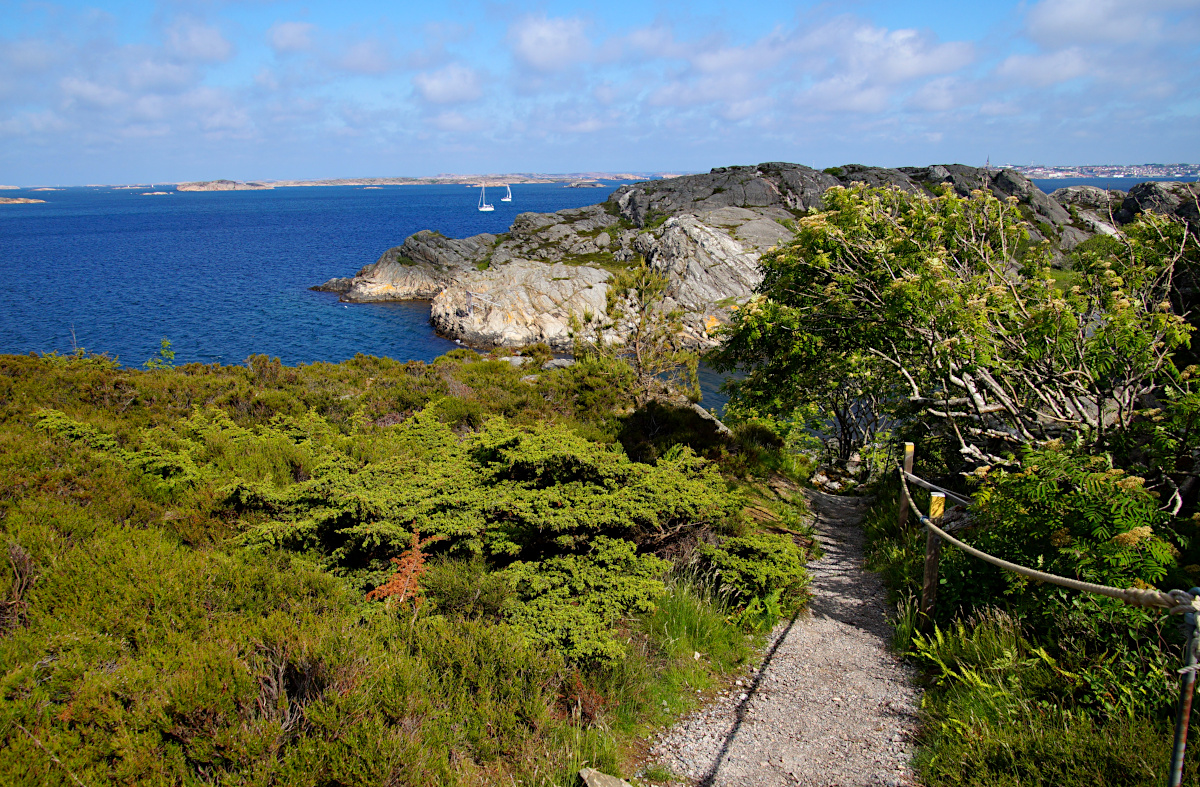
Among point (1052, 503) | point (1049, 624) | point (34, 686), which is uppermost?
point (1052, 503)

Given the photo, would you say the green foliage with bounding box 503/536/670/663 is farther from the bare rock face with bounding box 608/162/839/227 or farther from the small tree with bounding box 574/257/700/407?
the bare rock face with bounding box 608/162/839/227

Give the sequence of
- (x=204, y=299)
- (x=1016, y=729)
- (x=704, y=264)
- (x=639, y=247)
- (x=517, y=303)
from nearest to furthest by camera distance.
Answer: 1. (x=1016, y=729)
2. (x=517, y=303)
3. (x=704, y=264)
4. (x=204, y=299)
5. (x=639, y=247)

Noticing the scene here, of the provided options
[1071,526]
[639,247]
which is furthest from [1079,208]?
[1071,526]

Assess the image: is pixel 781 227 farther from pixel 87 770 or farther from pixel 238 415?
pixel 87 770

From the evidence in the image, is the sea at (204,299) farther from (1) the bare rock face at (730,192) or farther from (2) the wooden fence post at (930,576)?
(1) the bare rock face at (730,192)

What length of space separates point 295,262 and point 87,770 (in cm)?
7758

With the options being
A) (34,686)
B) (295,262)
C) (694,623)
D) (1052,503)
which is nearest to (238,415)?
(34,686)

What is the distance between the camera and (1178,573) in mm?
4078

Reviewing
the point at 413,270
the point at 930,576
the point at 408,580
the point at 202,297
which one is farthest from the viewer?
the point at 413,270

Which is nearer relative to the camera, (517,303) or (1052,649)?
(1052,649)

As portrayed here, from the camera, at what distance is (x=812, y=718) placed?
14.6ft

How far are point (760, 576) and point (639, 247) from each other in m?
48.3

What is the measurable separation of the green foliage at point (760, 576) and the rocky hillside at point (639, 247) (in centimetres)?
2639

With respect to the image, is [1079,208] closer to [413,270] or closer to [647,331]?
[647,331]
